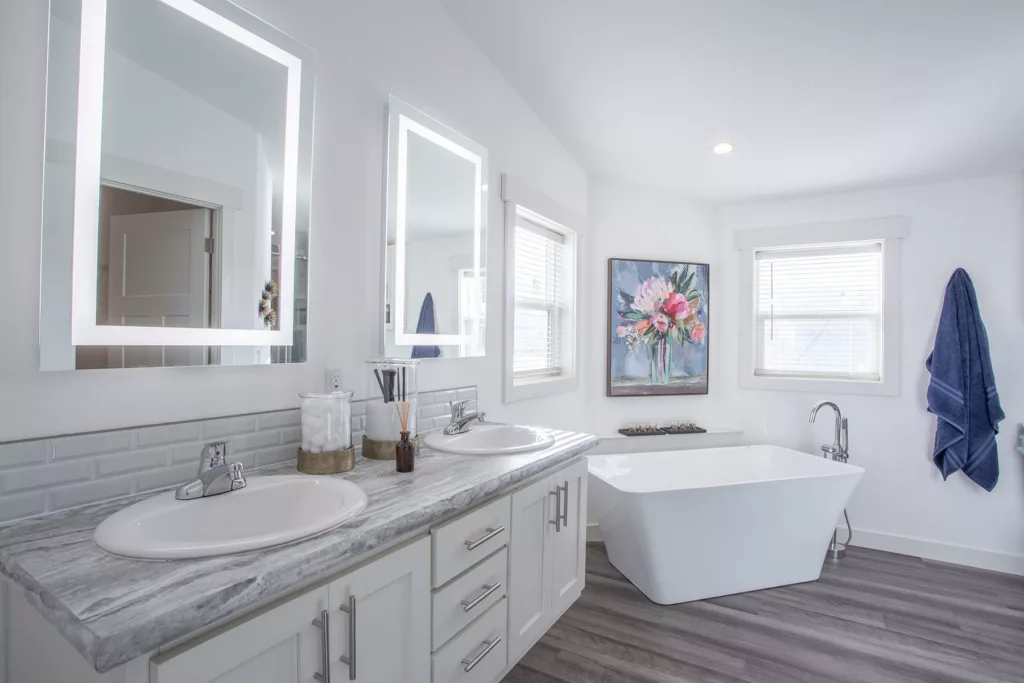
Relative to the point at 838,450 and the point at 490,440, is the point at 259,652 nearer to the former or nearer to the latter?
the point at 490,440

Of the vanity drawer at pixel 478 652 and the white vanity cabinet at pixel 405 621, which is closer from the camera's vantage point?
the white vanity cabinet at pixel 405 621

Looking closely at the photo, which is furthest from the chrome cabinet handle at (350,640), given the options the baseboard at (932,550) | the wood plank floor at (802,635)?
the baseboard at (932,550)

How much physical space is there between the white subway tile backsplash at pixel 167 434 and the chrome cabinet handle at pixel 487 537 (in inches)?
29.6

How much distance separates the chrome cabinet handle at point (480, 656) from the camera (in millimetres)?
1454

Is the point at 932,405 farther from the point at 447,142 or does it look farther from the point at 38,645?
the point at 38,645

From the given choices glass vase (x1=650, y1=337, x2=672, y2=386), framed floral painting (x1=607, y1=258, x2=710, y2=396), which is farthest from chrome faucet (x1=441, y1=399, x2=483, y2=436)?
glass vase (x1=650, y1=337, x2=672, y2=386)

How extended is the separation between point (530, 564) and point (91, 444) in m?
1.32

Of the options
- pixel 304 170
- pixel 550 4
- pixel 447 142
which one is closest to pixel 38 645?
pixel 304 170

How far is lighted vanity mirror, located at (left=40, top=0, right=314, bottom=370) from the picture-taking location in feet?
3.45

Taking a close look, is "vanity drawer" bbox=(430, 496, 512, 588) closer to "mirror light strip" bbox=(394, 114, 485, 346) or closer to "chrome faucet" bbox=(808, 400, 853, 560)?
"mirror light strip" bbox=(394, 114, 485, 346)

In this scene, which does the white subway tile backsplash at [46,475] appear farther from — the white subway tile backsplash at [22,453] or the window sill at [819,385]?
the window sill at [819,385]

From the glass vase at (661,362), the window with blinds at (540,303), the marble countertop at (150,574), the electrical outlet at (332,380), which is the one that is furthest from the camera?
the glass vase at (661,362)

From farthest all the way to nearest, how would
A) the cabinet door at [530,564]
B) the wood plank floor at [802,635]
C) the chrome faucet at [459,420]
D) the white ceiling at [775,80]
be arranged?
the wood plank floor at [802,635] < the chrome faucet at [459,420] < the white ceiling at [775,80] < the cabinet door at [530,564]

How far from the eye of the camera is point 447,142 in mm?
2146
